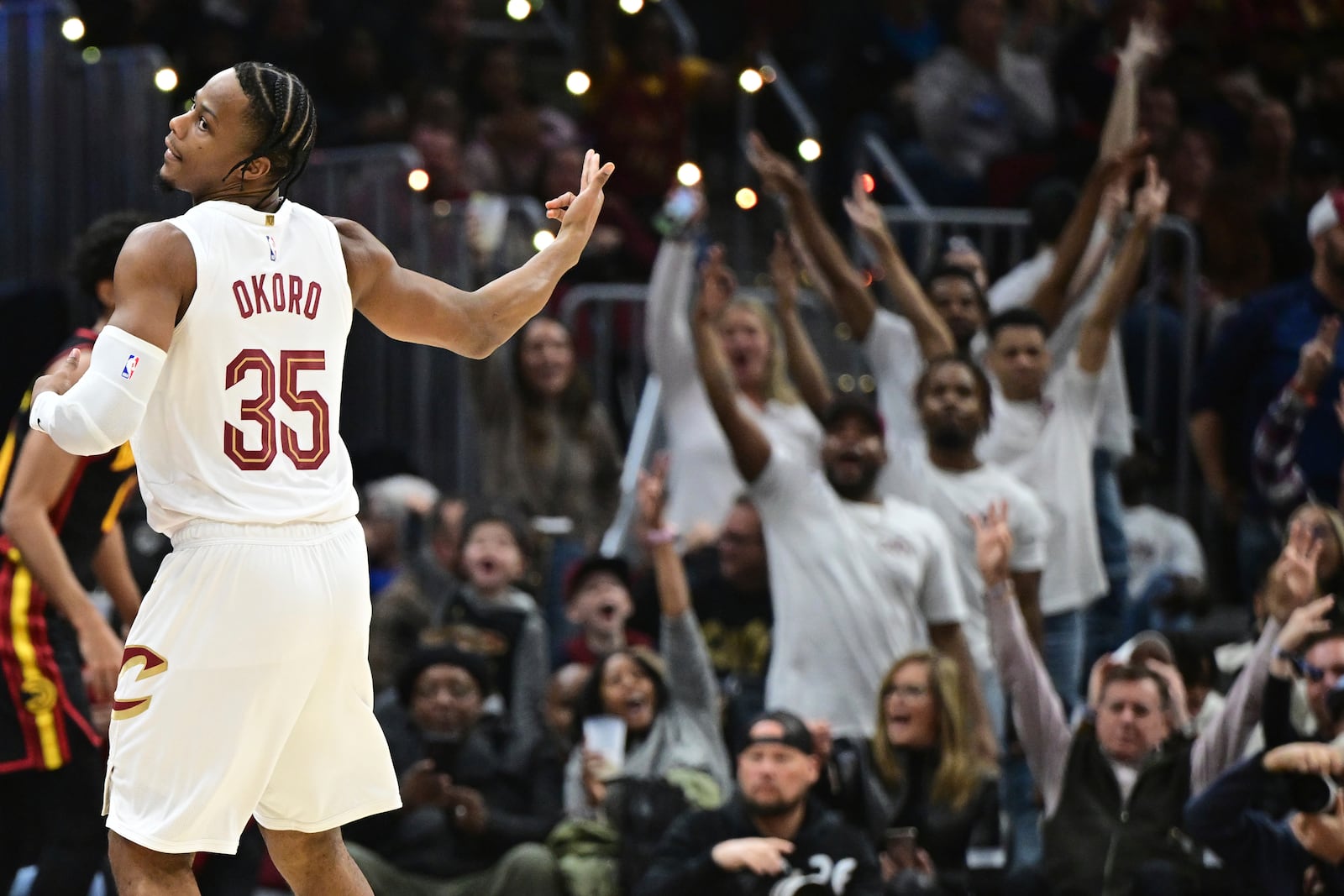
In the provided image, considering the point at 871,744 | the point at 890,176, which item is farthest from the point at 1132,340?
the point at 871,744


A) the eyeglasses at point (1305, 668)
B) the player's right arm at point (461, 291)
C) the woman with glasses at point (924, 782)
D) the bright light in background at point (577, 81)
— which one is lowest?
the woman with glasses at point (924, 782)

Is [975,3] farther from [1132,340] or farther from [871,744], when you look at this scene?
[871,744]

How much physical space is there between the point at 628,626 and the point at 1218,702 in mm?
2342

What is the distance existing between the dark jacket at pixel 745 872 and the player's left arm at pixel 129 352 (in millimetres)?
3211

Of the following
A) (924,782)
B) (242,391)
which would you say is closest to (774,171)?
(924,782)

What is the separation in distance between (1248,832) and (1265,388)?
2.71m

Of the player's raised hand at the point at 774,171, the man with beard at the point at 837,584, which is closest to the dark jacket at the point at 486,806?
the man with beard at the point at 837,584

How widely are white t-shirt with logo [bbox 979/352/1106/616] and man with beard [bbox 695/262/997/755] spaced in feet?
2.42

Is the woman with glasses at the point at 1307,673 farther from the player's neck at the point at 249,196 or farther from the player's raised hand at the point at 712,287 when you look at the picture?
the player's neck at the point at 249,196

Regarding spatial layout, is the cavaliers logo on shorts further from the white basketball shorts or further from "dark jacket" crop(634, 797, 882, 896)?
"dark jacket" crop(634, 797, 882, 896)

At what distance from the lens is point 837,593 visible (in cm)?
738

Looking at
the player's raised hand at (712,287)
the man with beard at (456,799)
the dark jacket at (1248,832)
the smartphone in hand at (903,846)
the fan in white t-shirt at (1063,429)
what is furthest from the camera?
the fan in white t-shirt at (1063,429)

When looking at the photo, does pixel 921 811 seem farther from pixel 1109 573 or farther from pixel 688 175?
pixel 688 175

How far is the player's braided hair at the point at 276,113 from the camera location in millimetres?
4094
